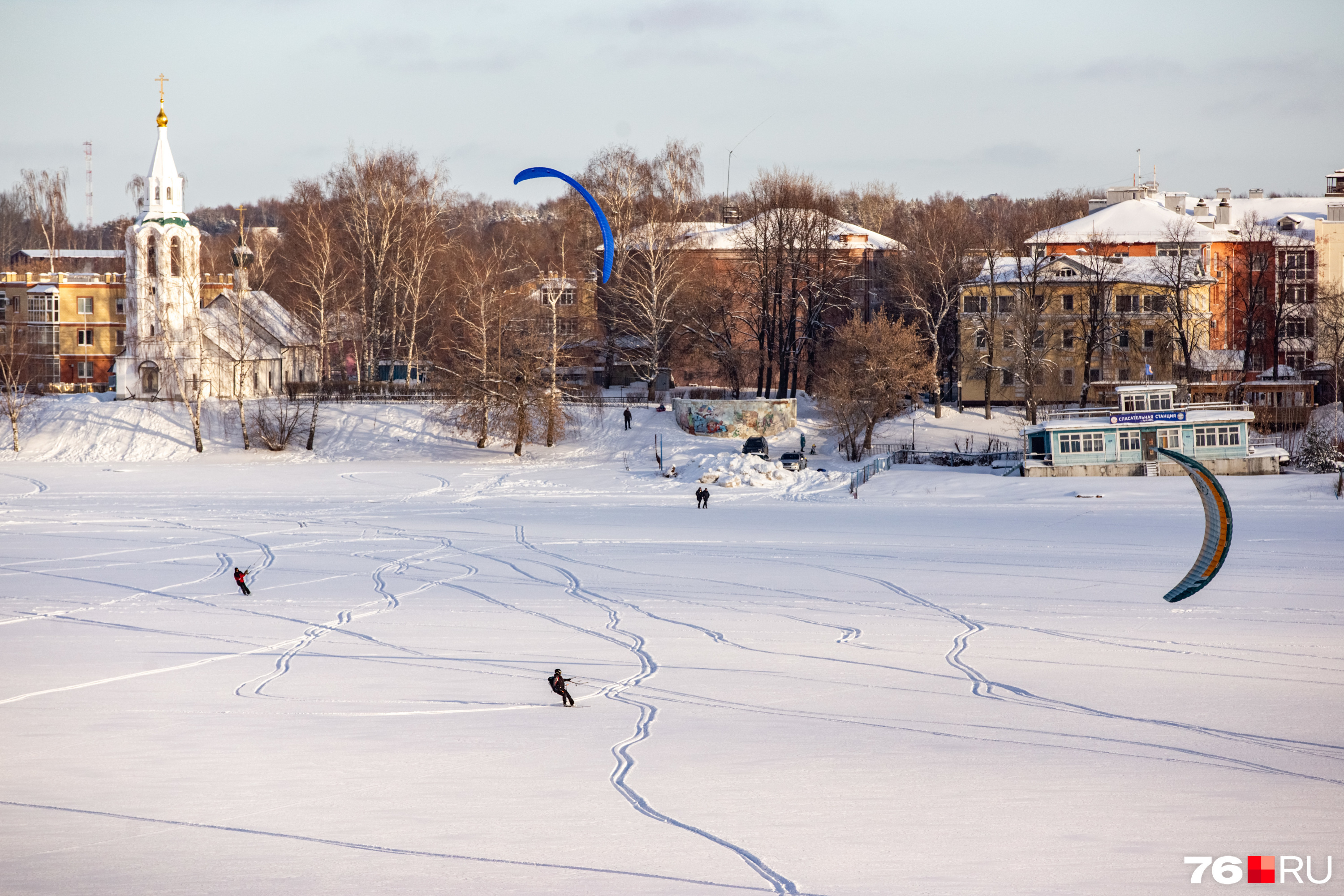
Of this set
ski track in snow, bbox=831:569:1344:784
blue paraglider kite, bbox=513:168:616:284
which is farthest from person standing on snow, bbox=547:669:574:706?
blue paraglider kite, bbox=513:168:616:284

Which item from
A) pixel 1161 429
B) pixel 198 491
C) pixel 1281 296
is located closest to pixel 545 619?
pixel 198 491

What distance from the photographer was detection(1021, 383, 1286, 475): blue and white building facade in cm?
4472

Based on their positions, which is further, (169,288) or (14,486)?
(169,288)

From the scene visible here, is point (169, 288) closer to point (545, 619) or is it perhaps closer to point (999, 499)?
point (999, 499)

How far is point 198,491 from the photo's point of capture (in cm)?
4312

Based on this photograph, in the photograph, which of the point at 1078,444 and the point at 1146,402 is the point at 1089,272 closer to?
the point at 1146,402

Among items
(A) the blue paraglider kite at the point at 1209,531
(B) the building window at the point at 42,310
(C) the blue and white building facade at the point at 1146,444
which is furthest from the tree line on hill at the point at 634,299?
(A) the blue paraglider kite at the point at 1209,531

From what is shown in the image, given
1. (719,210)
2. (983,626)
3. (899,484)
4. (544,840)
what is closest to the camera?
(544,840)

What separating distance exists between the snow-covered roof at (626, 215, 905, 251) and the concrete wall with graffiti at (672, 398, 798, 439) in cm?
1028

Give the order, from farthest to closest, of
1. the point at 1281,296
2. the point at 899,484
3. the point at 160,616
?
the point at 1281,296
the point at 899,484
the point at 160,616

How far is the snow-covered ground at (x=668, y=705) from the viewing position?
10539 millimetres

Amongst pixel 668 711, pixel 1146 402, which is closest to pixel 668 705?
pixel 668 711

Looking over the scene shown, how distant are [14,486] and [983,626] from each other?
3748 cm

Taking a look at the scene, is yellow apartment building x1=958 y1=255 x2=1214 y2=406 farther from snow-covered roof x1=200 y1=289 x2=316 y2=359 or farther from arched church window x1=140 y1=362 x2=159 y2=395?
arched church window x1=140 y1=362 x2=159 y2=395
